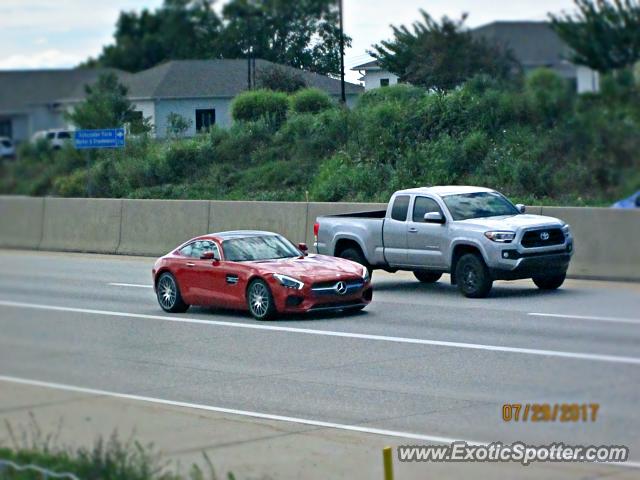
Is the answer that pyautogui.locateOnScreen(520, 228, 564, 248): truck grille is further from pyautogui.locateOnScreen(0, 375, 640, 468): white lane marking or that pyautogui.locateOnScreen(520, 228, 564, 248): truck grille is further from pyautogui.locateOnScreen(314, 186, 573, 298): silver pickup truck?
pyautogui.locateOnScreen(0, 375, 640, 468): white lane marking

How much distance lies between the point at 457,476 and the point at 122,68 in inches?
133

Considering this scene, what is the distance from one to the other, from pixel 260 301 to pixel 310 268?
0.89 metres

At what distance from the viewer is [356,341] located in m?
15.0

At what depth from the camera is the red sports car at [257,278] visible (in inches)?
672

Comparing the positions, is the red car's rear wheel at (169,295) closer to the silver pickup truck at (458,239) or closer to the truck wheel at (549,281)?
the silver pickup truck at (458,239)

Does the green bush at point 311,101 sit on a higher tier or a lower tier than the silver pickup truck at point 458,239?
higher

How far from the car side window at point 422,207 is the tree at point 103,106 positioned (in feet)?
37.2

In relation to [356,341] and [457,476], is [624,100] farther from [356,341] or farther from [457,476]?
[356,341]

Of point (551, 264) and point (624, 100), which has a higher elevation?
point (624, 100)

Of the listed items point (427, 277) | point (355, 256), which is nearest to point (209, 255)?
point (355, 256)

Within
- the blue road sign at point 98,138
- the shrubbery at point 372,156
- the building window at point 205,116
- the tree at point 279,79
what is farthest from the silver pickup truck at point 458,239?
the building window at point 205,116

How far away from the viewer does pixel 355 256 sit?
832 inches

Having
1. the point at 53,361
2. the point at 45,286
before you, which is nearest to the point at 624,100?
the point at 53,361
